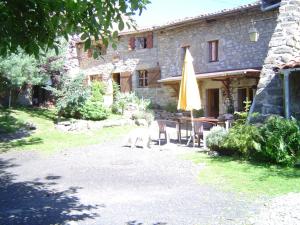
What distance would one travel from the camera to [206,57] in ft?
68.1

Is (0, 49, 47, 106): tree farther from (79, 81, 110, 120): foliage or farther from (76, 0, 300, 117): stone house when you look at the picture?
(76, 0, 300, 117): stone house

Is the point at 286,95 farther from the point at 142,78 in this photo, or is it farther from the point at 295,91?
the point at 142,78

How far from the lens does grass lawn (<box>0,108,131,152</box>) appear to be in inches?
553

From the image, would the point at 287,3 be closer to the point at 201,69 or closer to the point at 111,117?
the point at 201,69

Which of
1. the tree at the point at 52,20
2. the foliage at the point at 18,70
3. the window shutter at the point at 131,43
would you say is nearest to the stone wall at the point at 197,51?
the window shutter at the point at 131,43

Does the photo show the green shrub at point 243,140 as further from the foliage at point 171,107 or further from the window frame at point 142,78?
the window frame at point 142,78

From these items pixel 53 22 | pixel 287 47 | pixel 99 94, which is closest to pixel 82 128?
pixel 99 94

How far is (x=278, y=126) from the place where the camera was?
9172mm

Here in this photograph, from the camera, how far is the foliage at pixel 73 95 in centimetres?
1936

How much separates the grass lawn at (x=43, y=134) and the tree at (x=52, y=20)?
30.3 ft

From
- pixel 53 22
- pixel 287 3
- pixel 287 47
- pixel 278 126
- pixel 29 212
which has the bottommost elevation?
pixel 29 212

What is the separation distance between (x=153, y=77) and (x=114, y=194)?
17050 millimetres

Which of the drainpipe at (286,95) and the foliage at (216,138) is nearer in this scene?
the foliage at (216,138)

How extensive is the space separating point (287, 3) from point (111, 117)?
11022mm
